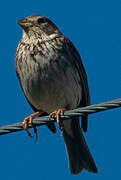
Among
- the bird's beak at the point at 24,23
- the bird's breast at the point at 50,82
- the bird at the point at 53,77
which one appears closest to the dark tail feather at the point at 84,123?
the bird at the point at 53,77

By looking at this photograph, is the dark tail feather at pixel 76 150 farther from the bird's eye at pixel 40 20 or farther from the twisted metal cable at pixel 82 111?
the twisted metal cable at pixel 82 111

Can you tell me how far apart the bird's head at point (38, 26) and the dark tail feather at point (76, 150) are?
1.46 m

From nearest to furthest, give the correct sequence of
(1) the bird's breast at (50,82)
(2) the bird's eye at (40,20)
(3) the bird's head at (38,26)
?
(1) the bird's breast at (50,82) < (3) the bird's head at (38,26) < (2) the bird's eye at (40,20)

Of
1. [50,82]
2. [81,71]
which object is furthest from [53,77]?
[81,71]

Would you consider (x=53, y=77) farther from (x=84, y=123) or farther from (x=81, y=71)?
(x=84, y=123)

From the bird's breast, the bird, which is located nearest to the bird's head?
the bird

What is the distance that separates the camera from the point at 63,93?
6.78m

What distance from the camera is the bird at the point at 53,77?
652 centimetres

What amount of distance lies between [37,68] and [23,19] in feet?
3.50

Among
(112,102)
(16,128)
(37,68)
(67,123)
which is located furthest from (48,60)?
(112,102)

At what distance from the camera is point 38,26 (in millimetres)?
7285

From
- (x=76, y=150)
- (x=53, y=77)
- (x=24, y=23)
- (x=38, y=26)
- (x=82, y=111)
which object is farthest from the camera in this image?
(x=38, y=26)

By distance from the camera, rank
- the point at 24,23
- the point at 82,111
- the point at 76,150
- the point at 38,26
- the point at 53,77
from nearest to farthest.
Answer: the point at 82,111
the point at 53,77
the point at 76,150
the point at 24,23
the point at 38,26

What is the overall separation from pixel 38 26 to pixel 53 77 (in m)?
1.16
